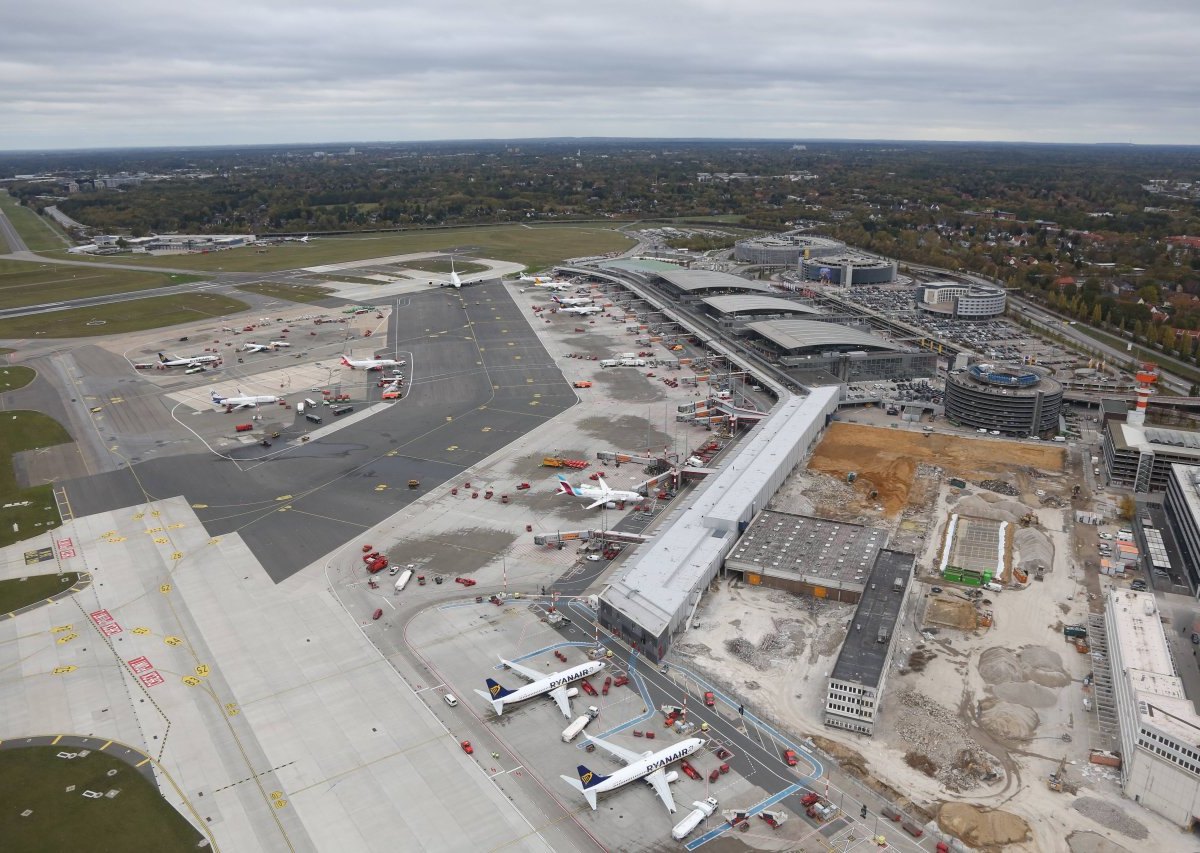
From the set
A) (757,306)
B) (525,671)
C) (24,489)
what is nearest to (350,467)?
(24,489)

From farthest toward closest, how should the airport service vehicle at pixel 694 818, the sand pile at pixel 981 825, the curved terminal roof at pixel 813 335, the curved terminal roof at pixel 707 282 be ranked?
the curved terminal roof at pixel 707 282 < the curved terminal roof at pixel 813 335 < the airport service vehicle at pixel 694 818 < the sand pile at pixel 981 825

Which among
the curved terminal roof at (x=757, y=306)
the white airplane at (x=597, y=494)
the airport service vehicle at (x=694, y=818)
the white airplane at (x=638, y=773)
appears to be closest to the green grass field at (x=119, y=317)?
the curved terminal roof at (x=757, y=306)

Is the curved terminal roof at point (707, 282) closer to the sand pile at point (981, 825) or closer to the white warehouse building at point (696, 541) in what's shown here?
the white warehouse building at point (696, 541)

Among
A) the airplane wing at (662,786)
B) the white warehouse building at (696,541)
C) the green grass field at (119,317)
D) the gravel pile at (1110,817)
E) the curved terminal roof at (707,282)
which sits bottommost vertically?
the gravel pile at (1110,817)

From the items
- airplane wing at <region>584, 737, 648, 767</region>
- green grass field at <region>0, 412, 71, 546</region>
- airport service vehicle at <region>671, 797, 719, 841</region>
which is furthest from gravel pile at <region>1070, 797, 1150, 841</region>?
green grass field at <region>0, 412, 71, 546</region>

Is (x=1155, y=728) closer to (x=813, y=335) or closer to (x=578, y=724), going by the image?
(x=578, y=724)

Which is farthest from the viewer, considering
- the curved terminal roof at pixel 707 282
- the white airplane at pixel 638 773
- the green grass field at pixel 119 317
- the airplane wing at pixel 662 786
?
the curved terminal roof at pixel 707 282

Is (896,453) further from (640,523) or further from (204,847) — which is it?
(204,847)

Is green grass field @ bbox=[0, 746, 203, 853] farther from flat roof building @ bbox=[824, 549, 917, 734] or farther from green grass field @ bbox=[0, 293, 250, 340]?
green grass field @ bbox=[0, 293, 250, 340]
